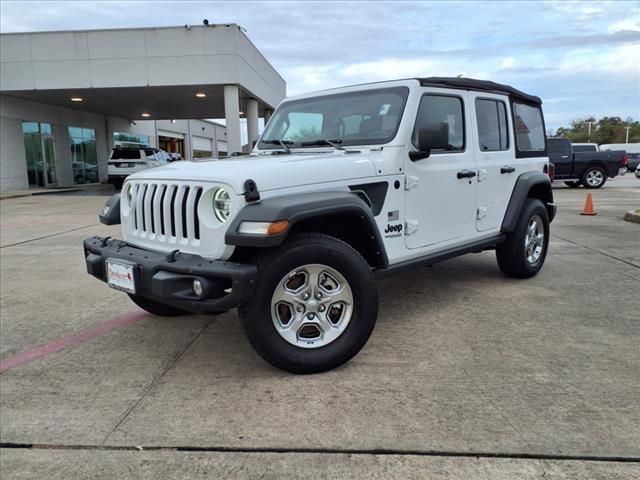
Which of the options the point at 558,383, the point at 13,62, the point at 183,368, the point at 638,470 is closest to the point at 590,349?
the point at 558,383

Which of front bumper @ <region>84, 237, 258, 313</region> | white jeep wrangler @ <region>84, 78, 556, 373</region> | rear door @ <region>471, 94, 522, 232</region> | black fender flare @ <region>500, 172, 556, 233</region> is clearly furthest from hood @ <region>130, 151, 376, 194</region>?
black fender flare @ <region>500, 172, 556, 233</region>

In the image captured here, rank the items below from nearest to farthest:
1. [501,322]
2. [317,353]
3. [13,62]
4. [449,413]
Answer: [449,413]
[317,353]
[501,322]
[13,62]

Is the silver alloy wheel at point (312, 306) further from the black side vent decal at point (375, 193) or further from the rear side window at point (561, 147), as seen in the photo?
the rear side window at point (561, 147)

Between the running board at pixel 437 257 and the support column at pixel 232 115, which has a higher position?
the support column at pixel 232 115

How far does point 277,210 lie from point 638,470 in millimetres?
2063

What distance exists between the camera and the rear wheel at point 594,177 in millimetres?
18844

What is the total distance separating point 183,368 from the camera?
11.0 feet

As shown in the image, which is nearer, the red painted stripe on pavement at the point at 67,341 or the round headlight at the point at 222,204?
the round headlight at the point at 222,204

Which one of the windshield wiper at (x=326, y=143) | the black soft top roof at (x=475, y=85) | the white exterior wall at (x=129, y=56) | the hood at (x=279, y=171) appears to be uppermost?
the white exterior wall at (x=129, y=56)

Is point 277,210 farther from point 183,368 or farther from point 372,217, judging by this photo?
point 183,368

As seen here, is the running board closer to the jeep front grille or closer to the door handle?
the door handle

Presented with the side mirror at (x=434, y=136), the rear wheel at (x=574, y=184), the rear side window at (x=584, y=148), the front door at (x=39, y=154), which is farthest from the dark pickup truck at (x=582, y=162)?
the front door at (x=39, y=154)

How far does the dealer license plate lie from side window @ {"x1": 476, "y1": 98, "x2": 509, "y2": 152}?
10.4ft

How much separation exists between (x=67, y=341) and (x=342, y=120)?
2.74m
